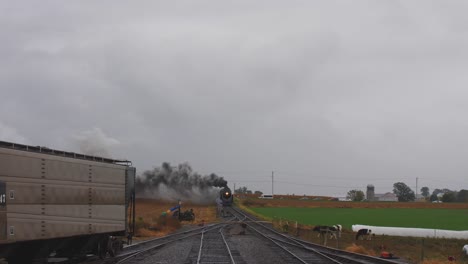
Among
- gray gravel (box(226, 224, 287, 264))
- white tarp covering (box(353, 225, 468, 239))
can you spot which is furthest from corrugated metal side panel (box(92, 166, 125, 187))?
white tarp covering (box(353, 225, 468, 239))

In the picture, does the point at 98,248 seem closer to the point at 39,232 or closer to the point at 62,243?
the point at 62,243

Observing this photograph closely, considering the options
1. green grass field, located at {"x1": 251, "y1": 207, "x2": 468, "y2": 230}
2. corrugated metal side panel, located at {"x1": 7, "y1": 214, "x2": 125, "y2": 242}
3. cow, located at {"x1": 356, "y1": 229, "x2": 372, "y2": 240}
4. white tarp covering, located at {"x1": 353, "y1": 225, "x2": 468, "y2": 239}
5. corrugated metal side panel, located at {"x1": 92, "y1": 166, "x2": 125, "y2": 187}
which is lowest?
green grass field, located at {"x1": 251, "y1": 207, "x2": 468, "y2": 230}

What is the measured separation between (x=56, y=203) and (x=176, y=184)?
36934mm

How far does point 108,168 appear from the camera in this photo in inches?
734

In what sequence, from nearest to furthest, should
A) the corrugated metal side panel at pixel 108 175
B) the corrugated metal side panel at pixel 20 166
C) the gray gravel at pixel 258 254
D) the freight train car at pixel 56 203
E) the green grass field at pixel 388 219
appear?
Answer: the corrugated metal side panel at pixel 20 166 → the freight train car at pixel 56 203 → the corrugated metal side panel at pixel 108 175 → the gray gravel at pixel 258 254 → the green grass field at pixel 388 219

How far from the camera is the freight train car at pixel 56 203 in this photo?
12250 millimetres

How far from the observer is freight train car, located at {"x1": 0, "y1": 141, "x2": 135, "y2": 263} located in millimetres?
12250

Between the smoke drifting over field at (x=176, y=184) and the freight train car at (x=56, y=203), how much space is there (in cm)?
1201

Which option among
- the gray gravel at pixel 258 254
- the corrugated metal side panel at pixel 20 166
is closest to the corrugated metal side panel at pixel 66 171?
the corrugated metal side panel at pixel 20 166

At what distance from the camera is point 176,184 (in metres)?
51.2

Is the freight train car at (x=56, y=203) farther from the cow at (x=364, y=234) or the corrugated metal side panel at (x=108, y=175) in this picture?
the cow at (x=364, y=234)

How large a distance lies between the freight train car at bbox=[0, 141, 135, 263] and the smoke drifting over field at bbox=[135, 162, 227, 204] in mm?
12008

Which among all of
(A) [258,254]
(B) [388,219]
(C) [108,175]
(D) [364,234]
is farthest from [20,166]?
(B) [388,219]

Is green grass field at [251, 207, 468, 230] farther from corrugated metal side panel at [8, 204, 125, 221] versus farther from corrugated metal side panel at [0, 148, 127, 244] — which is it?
corrugated metal side panel at [0, 148, 127, 244]
